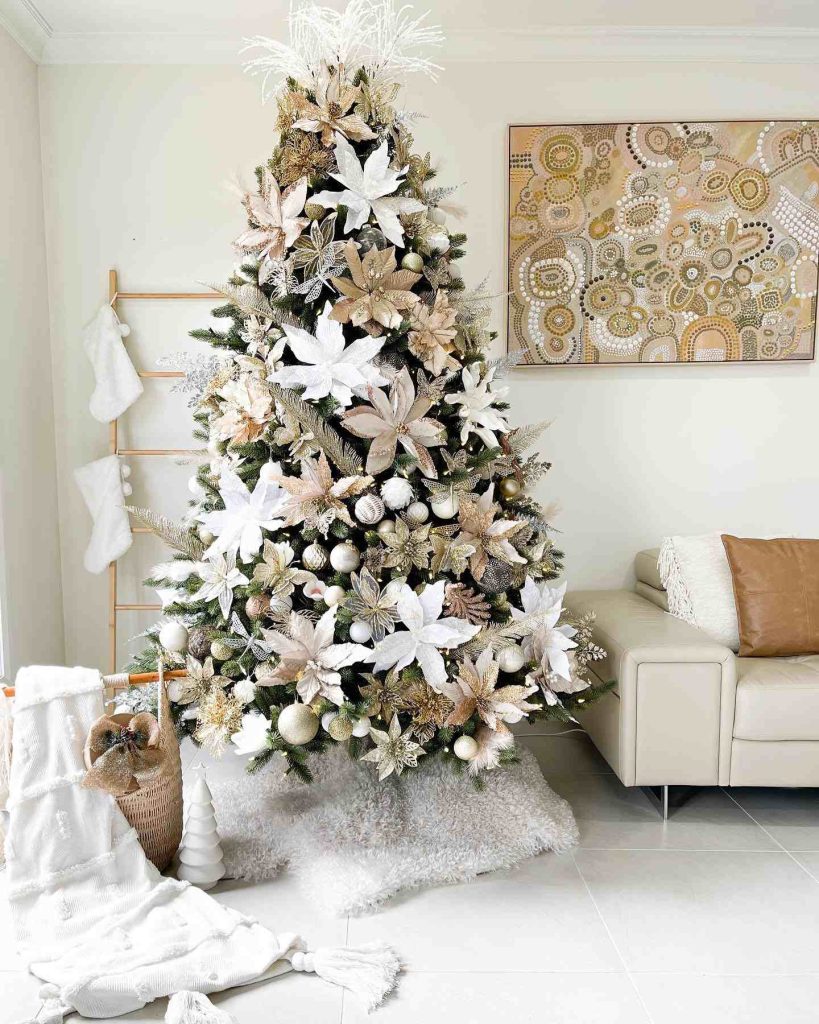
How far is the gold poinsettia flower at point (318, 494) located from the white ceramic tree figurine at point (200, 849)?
75 centimetres

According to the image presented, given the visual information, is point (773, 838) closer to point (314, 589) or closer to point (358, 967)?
point (358, 967)

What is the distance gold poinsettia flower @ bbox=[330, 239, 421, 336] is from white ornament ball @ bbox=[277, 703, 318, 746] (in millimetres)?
975

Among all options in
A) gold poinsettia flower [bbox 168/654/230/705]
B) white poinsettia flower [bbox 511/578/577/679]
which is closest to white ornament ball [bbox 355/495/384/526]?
white poinsettia flower [bbox 511/578/577/679]

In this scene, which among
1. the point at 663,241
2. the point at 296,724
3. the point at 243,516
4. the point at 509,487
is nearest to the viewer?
the point at 296,724

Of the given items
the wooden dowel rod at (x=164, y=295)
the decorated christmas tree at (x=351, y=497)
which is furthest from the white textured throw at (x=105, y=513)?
the decorated christmas tree at (x=351, y=497)

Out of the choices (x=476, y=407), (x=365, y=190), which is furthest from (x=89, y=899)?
(x=365, y=190)

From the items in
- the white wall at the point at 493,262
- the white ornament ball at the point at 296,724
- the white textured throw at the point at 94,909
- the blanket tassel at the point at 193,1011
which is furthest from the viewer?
the white wall at the point at 493,262

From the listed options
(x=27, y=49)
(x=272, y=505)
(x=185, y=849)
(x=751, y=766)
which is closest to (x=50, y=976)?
(x=185, y=849)

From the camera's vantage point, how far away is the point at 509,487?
2.30 meters

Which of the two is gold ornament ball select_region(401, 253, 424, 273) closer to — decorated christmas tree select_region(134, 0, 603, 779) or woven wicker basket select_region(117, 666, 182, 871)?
decorated christmas tree select_region(134, 0, 603, 779)

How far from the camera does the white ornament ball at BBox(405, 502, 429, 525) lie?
2113 millimetres

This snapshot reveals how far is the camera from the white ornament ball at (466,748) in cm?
209

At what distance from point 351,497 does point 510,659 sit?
59 centimetres

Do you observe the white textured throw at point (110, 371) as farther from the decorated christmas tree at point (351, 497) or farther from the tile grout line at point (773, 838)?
the tile grout line at point (773, 838)
